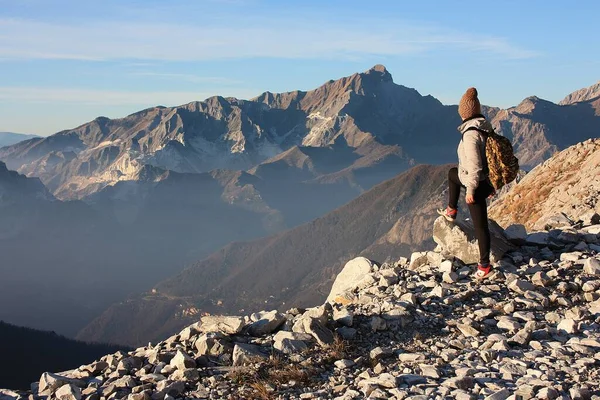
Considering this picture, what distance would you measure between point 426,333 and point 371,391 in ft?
8.37

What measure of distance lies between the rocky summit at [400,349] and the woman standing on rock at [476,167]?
727 millimetres

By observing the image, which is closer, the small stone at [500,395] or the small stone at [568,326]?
the small stone at [500,395]

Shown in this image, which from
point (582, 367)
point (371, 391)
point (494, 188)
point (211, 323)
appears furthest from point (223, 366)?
point (494, 188)

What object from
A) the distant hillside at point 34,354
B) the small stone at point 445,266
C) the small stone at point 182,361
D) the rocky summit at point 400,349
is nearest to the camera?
the rocky summit at point 400,349

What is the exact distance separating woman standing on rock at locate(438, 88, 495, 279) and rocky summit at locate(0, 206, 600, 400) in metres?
0.73

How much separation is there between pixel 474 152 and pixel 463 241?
8.56ft

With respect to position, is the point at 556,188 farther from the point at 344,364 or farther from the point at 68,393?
the point at 68,393

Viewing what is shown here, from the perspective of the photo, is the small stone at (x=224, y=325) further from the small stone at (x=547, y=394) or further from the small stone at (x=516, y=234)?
the small stone at (x=516, y=234)

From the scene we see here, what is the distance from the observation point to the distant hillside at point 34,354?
73.9 m

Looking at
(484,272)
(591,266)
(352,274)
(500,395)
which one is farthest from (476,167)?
(500,395)

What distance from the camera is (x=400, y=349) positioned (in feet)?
31.4

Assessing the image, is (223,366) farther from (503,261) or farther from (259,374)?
(503,261)

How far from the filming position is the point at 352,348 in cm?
973

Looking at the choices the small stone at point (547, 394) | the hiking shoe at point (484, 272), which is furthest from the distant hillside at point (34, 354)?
the small stone at point (547, 394)
